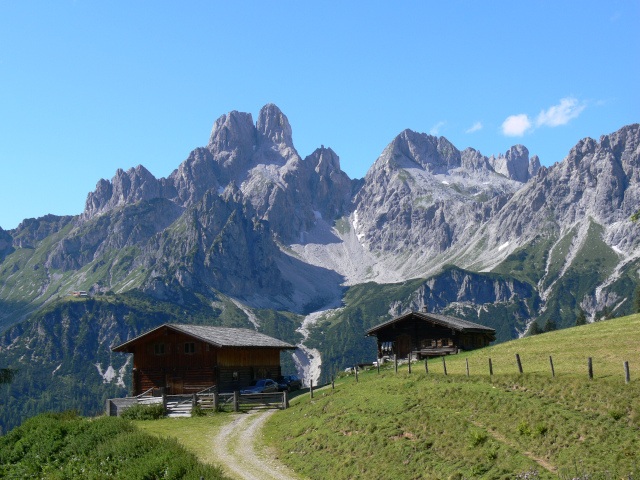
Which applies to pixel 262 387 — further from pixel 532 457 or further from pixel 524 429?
pixel 532 457

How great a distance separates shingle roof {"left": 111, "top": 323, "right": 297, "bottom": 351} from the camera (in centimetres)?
5922

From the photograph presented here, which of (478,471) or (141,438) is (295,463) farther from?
(478,471)

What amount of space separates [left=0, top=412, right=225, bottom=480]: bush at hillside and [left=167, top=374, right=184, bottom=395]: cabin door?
2321 cm

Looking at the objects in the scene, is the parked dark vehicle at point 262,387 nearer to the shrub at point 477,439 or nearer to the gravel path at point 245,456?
the gravel path at point 245,456

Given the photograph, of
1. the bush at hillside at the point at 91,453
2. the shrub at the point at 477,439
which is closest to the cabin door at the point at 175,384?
the bush at hillside at the point at 91,453

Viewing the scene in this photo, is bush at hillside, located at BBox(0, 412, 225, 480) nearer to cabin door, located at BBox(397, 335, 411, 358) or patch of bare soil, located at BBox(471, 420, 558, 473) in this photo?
patch of bare soil, located at BBox(471, 420, 558, 473)

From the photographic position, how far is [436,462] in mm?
23656

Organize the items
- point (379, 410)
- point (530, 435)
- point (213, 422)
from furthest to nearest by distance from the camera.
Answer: point (213, 422)
point (379, 410)
point (530, 435)

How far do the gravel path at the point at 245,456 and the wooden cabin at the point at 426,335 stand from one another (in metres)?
35.4

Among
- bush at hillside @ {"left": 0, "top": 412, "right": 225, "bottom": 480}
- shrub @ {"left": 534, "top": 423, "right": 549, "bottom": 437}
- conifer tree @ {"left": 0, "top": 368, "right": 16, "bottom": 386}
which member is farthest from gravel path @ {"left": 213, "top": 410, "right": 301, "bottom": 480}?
conifer tree @ {"left": 0, "top": 368, "right": 16, "bottom": 386}

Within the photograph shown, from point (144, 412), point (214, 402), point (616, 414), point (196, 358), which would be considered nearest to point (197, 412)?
point (214, 402)

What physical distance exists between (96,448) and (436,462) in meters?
17.7

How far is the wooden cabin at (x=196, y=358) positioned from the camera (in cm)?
6078

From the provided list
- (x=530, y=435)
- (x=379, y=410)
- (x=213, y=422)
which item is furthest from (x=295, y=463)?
(x=213, y=422)
